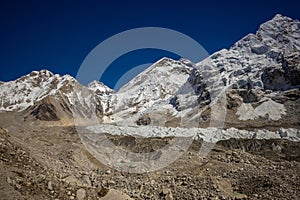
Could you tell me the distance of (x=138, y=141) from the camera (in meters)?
44.1

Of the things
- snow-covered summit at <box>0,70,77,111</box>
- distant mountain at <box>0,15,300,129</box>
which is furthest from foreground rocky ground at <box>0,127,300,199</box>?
snow-covered summit at <box>0,70,77,111</box>

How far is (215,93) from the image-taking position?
3917 inches

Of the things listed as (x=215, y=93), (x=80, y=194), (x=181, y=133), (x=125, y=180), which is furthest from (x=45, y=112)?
(x=80, y=194)

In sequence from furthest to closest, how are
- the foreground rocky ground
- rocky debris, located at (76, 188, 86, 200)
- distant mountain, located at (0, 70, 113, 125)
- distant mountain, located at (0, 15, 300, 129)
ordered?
distant mountain, located at (0, 70, 113, 125), distant mountain, located at (0, 15, 300, 129), rocky debris, located at (76, 188, 86, 200), the foreground rocky ground

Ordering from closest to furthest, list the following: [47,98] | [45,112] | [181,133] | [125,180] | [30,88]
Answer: [125,180]
[181,133]
[45,112]
[47,98]
[30,88]

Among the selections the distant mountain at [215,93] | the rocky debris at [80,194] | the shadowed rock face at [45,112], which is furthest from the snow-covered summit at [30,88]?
the rocky debris at [80,194]

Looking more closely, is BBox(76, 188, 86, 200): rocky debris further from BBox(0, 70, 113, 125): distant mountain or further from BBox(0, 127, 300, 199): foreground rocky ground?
BBox(0, 70, 113, 125): distant mountain

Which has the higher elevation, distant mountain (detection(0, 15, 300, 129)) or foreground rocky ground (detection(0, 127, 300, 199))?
distant mountain (detection(0, 15, 300, 129))

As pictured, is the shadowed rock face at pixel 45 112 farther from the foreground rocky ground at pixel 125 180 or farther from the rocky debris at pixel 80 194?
the rocky debris at pixel 80 194

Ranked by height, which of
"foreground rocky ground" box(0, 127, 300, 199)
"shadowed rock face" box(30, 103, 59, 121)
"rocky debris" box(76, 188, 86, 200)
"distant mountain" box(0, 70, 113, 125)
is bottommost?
"rocky debris" box(76, 188, 86, 200)

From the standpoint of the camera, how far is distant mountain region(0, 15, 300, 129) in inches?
3039

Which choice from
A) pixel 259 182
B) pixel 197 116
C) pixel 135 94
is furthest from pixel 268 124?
pixel 135 94

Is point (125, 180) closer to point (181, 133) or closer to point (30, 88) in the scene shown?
point (181, 133)

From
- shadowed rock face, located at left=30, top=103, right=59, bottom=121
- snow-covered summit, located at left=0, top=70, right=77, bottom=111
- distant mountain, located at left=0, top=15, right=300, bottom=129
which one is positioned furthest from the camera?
snow-covered summit, located at left=0, top=70, right=77, bottom=111
